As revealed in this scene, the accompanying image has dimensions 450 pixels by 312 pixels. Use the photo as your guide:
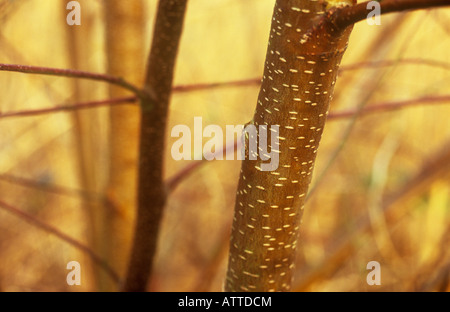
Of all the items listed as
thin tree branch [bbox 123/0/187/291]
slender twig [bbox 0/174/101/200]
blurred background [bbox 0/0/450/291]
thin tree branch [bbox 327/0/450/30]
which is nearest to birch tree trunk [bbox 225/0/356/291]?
thin tree branch [bbox 327/0/450/30]

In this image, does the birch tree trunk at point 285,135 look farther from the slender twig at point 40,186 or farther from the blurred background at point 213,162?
the blurred background at point 213,162

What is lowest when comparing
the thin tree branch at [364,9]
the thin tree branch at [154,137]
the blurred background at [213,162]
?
the blurred background at [213,162]

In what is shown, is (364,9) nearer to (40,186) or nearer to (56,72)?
(56,72)

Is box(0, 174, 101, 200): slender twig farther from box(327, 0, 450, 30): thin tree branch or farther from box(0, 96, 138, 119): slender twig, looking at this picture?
box(327, 0, 450, 30): thin tree branch

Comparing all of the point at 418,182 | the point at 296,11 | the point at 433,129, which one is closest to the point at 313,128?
the point at 296,11

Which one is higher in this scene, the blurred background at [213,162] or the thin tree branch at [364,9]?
the thin tree branch at [364,9]

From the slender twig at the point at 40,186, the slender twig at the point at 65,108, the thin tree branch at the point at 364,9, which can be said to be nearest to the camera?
A: the thin tree branch at the point at 364,9

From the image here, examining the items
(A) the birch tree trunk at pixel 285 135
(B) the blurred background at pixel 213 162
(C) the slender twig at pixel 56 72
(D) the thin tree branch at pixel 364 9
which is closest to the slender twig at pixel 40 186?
(C) the slender twig at pixel 56 72

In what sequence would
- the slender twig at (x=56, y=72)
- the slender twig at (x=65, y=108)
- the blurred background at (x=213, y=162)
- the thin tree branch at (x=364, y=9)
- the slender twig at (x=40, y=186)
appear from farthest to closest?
1. the blurred background at (x=213, y=162)
2. the slender twig at (x=40, y=186)
3. the slender twig at (x=65, y=108)
4. the slender twig at (x=56, y=72)
5. the thin tree branch at (x=364, y=9)
